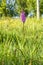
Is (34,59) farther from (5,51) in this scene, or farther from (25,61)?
(5,51)

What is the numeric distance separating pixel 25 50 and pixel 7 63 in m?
0.33

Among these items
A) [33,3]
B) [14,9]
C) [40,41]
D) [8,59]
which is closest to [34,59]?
[8,59]

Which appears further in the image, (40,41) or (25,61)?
(40,41)

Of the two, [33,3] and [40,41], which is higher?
[40,41]

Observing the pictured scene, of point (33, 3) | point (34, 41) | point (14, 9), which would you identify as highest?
point (34, 41)

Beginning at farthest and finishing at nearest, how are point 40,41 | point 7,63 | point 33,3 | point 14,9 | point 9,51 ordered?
point 14,9, point 33,3, point 40,41, point 9,51, point 7,63

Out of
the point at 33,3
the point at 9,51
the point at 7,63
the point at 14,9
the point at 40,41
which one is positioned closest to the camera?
the point at 7,63

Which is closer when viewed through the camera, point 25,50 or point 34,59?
point 34,59

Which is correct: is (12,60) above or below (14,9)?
above

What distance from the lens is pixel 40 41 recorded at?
10.1 feet

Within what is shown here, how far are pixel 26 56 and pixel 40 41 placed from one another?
27.3 inches

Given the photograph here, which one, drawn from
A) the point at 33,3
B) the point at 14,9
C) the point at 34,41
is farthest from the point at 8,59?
the point at 14,9

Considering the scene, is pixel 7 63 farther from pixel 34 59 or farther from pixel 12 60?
pixel 34 59

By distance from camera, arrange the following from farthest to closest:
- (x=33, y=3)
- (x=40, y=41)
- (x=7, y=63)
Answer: (x=33, y=3)
(x=40, y=41)
(x=7, y=63)
